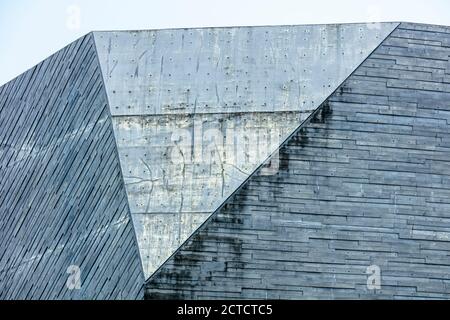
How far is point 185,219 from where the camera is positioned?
125 feet

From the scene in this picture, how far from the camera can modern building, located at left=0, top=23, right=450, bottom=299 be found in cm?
3788

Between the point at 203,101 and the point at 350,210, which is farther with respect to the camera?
the point at 203,101

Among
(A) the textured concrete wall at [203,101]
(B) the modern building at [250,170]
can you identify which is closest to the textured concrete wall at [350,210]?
(B) the modern building at [250,170]

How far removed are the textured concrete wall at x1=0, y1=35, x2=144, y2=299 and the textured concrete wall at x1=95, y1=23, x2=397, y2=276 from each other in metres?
0.42

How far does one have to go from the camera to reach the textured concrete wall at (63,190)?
38656mm

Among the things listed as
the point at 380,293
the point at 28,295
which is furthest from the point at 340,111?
the point at 28,295

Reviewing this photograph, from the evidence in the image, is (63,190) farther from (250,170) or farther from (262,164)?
(262,164)

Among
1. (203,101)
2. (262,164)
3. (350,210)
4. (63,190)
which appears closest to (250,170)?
(262,164)

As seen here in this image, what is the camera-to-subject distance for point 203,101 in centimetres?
3956

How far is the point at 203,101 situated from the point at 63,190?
3.82m

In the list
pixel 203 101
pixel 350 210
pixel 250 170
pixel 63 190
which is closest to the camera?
pixel 350 210

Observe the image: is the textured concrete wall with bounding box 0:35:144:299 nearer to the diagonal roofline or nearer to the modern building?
the modern building

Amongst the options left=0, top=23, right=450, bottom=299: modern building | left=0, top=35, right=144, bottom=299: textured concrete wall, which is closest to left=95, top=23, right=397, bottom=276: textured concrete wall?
left=0, top=23, right=450, bottom=299: modern building

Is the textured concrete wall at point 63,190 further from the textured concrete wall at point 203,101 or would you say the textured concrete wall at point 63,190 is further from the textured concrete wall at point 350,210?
the textured concrete wall at point 350,210
